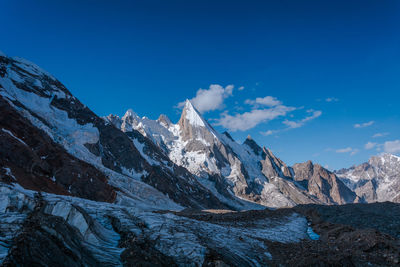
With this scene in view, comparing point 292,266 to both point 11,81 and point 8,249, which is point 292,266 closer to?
point 8,249

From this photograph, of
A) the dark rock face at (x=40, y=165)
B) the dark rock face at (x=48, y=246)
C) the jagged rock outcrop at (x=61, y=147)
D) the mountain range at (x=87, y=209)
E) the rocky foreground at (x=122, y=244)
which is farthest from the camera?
the jagged rock outcrop at (x=61, y=147)

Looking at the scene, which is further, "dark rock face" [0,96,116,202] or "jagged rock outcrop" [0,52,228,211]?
"jagged rock outcrop" [0,52,228,211]

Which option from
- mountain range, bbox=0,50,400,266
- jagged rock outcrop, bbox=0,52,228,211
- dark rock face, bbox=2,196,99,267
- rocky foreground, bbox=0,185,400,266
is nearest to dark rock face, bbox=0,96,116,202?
jagged rock outcrop, bbox=0,52,228,211

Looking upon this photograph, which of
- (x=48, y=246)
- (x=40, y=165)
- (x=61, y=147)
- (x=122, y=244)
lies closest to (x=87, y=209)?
(x=122, y=244)

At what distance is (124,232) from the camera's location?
12.0 m

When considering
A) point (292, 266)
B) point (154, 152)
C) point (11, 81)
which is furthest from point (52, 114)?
point (292, 266)

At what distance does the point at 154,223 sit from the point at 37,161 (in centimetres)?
4427

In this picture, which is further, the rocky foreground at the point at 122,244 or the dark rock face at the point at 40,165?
the dark rock face at the point at 40,165

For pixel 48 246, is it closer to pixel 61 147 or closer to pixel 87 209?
pixel 87 209

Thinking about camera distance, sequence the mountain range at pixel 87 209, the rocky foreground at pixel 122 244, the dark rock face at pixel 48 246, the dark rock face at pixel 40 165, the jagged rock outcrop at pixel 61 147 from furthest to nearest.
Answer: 1. the jagged rock outcrop at pixel 61 147
2. the dark rock face at pixel 40 165
3. the mountain range at pixel 87 209
4. the rocky foreground at pixel 122 244
5. the dark rock face at pixel 48 246

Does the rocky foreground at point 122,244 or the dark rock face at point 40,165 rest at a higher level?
the dark rock face at point 40,165

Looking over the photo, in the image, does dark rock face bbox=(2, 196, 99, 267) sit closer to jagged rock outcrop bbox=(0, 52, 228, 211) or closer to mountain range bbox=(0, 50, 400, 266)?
mountain range bbox=(0, 50, 400, 266)

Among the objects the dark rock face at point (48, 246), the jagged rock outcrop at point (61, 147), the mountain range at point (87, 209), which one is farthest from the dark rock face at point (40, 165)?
the dark rock face at point (48, 246)

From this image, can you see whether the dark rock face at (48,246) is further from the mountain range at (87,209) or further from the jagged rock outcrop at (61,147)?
the jagged rock outcrop at (61,147)
